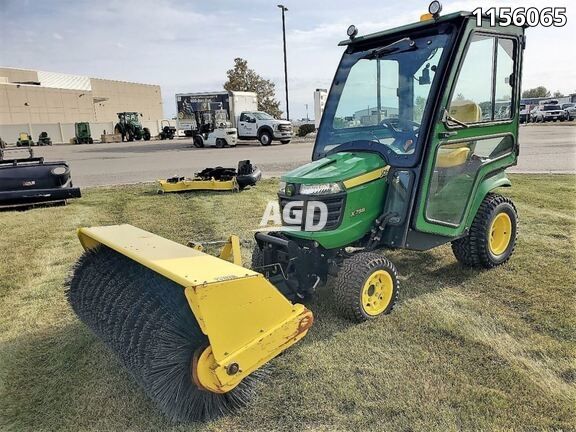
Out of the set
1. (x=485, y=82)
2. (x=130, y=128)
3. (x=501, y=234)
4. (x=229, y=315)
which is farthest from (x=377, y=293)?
(x=130, y=128)

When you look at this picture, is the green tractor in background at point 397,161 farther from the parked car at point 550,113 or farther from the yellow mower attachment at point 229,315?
the parked car at point 550,113

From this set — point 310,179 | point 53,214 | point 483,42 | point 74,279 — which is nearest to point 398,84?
point 483,42

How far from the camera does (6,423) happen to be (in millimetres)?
2562

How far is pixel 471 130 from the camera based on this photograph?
3904 mm

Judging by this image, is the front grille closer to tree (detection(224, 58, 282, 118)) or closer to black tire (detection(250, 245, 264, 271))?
black tire (detection(250, 245, 264, 271))

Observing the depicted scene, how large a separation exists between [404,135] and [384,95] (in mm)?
535

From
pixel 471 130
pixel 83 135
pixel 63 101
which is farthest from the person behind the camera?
pixel 63 101

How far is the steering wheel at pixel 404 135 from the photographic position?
364 cm

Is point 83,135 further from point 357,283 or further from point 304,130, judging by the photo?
point 357,283

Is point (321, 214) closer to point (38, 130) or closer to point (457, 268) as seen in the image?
point (457, 268)

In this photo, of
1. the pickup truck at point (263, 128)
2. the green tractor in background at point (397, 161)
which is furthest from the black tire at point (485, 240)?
the pickup truck at point (263, 128)

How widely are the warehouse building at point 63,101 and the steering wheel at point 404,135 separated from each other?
164 feet

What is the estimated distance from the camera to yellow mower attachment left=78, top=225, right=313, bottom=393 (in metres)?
2.26

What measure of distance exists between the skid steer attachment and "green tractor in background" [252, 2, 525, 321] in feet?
3.05
